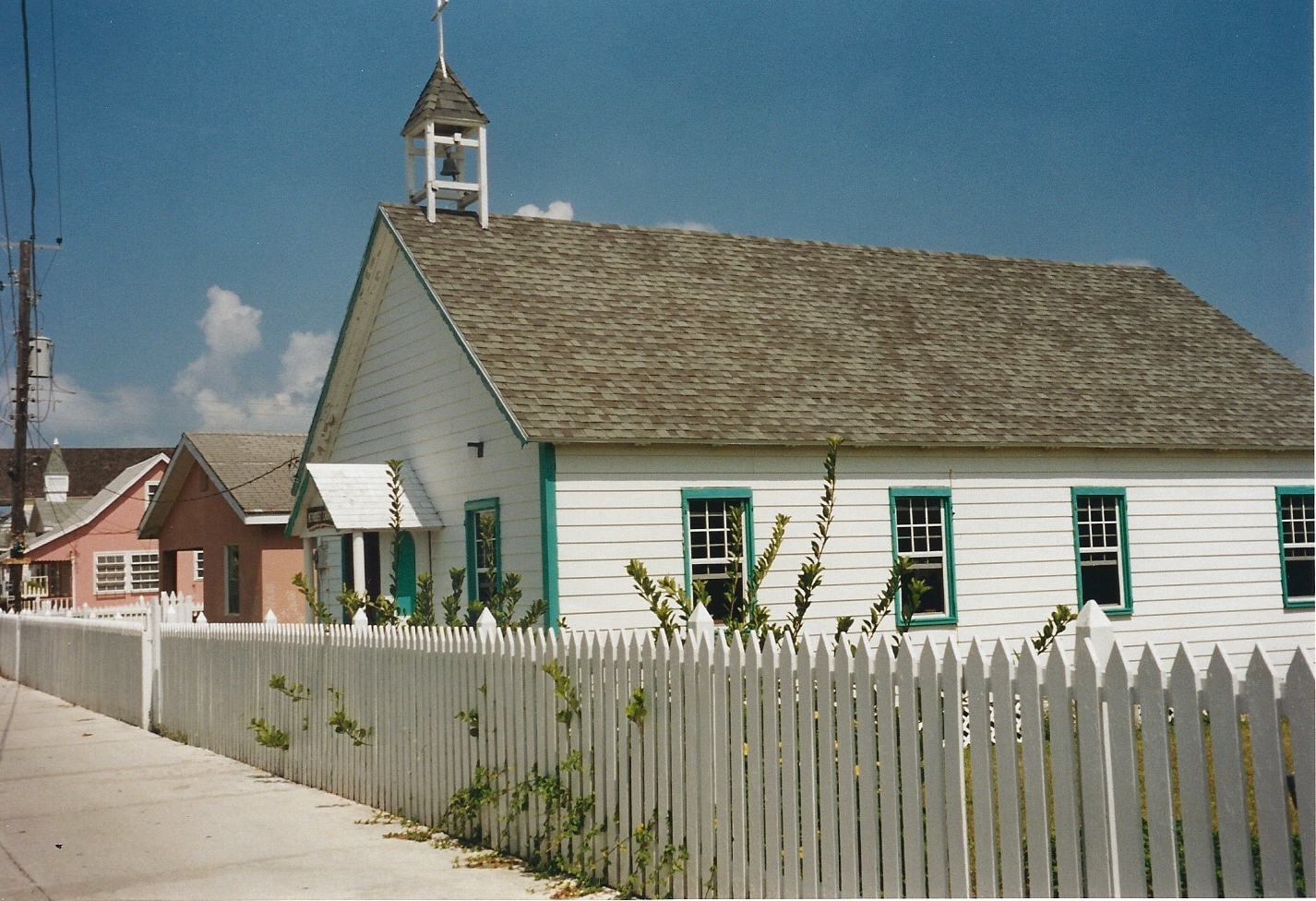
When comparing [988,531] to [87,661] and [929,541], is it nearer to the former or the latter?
[929,541]

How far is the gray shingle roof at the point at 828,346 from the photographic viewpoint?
51.2ft

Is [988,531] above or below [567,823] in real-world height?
above

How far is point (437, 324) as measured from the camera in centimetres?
1686

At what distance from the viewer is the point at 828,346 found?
59.0 feet

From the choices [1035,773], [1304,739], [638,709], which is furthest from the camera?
[638,709]

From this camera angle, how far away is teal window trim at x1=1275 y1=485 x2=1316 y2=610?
18469mm

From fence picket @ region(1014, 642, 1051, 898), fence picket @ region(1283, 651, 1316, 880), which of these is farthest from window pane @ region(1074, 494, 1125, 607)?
fence picket @ region(1283, 651, 1316, 880)

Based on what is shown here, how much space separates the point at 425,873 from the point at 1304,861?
5080mm

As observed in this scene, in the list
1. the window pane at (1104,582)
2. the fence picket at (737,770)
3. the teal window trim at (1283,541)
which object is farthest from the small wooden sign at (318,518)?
the teal window trim at (1283,541)

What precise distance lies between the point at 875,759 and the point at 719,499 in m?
9.89

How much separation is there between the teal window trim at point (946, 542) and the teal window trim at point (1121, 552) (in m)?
1.94

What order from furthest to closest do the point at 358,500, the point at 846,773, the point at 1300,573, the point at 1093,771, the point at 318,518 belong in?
the point at 1300,573
the point at 318,518
the point at 358,500
the point at 846,773
the point at 1093,771

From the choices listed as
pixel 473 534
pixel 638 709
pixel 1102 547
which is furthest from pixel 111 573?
pixel 638 709

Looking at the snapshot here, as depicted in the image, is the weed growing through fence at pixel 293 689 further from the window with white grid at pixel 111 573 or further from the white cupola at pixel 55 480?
the white cupola at pixel 55 480
